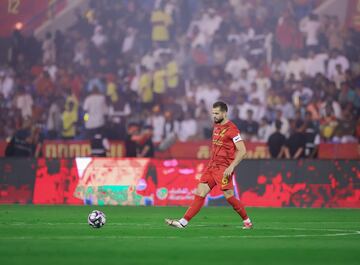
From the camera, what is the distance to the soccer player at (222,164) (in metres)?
14.1

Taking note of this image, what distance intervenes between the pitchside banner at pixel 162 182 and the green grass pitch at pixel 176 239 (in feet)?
11.3

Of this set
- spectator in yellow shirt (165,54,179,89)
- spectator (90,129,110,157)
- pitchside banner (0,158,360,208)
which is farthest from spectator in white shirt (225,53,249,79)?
pitchside banner (0,158,360,208)

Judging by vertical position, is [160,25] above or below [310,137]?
above

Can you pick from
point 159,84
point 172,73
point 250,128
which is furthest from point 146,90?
point 250,128

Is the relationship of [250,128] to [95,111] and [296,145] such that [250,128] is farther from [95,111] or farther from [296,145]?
[95,111]

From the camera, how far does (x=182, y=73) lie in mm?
32031

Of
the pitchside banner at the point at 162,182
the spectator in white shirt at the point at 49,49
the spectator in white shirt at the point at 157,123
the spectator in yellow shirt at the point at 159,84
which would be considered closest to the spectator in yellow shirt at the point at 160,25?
the spectator in yellow shirt at the point at 159,84

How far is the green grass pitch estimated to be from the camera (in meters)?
9.93

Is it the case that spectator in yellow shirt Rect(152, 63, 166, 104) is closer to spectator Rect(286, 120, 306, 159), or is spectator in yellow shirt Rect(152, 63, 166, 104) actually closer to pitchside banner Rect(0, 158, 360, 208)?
spectator Rect(286, 120, 306, 159)

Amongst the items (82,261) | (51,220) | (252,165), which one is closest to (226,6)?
(252,165)

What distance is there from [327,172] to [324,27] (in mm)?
9770

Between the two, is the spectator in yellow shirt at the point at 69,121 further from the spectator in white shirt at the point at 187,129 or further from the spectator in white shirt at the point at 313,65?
the spectator in white shirt at the point at 313,65

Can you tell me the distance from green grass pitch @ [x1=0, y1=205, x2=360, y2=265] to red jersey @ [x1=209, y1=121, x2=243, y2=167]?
3.69ft

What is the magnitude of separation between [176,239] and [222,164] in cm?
236
